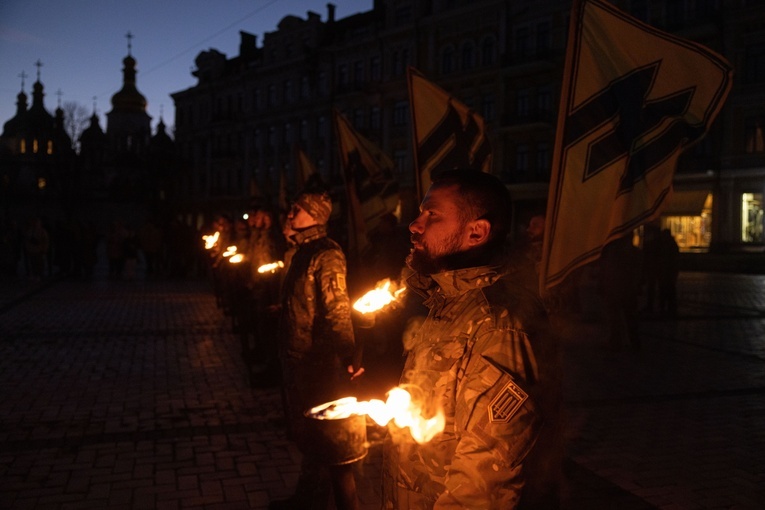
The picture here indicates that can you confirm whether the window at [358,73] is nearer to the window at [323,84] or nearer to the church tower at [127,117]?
the window at [323,84]

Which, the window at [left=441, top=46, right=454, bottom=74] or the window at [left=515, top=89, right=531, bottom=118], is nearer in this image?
the window at [left=515, top=89, right=531, bottom=118]

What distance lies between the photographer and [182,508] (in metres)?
4.16

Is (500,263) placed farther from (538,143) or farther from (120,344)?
(538,143)

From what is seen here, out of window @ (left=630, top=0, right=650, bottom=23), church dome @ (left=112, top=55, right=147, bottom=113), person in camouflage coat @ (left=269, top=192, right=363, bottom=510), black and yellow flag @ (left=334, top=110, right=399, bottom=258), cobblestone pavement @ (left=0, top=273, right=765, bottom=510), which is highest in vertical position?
church dome @ (left=112, top=55, right=147, bottom=113)

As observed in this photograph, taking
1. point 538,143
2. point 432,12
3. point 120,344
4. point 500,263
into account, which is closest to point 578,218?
point 500,263

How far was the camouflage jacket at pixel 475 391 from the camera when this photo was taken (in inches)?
66.9

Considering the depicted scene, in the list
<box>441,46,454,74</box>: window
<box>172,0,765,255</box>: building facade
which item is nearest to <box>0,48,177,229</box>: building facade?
<box>172,0,765,255</box>: building facade

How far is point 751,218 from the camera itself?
3331cm

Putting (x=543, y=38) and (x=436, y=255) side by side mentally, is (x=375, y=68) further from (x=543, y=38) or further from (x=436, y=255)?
(x=436, y=255)

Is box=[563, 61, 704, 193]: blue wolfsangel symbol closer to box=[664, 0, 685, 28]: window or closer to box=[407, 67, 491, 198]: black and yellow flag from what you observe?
box=[407, 67, 491, 198]: black and yellow flag

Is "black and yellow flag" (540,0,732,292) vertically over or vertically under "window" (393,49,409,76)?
under

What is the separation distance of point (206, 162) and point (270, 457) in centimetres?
6550

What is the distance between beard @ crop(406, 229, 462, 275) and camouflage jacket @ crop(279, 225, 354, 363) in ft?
6.76

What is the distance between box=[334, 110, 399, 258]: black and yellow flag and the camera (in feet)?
29.7
